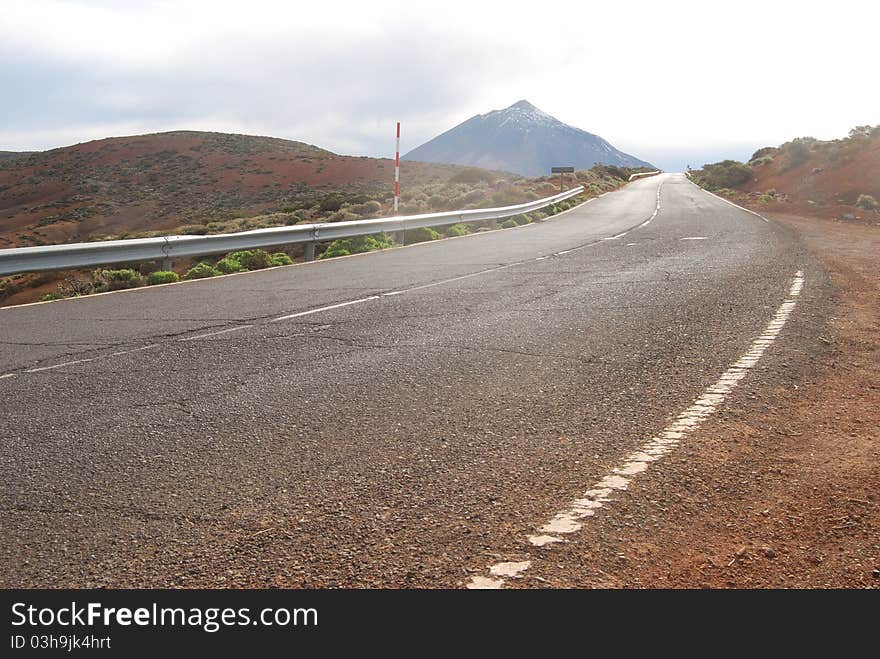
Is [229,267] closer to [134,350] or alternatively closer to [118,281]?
[118,281]

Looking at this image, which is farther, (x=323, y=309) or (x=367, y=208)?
(x=367, y=208)

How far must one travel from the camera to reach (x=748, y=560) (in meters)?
2.91

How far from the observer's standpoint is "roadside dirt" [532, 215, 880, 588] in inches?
110

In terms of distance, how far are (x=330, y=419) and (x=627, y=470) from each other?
1837 mm

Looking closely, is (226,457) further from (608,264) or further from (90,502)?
(608,264)

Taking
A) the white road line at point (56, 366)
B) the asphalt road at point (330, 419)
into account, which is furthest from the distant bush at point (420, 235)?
the white road line at point (56, 366)

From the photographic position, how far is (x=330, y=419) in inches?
185

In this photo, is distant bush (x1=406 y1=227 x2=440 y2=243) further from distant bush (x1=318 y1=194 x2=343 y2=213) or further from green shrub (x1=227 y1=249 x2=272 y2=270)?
distant bush (x1=318 y1=194 x2=343 y2=213)

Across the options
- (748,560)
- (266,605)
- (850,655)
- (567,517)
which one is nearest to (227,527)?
(266,605)

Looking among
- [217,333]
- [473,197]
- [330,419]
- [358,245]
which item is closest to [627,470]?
[330,419]

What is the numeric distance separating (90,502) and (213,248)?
38.9ft

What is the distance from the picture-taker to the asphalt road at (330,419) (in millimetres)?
3025

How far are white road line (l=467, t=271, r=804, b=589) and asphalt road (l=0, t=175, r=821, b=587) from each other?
0.24ft

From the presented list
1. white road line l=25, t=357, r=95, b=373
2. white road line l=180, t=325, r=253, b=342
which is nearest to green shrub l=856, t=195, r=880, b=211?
white road line l=180, t=325, r=253, b=342
